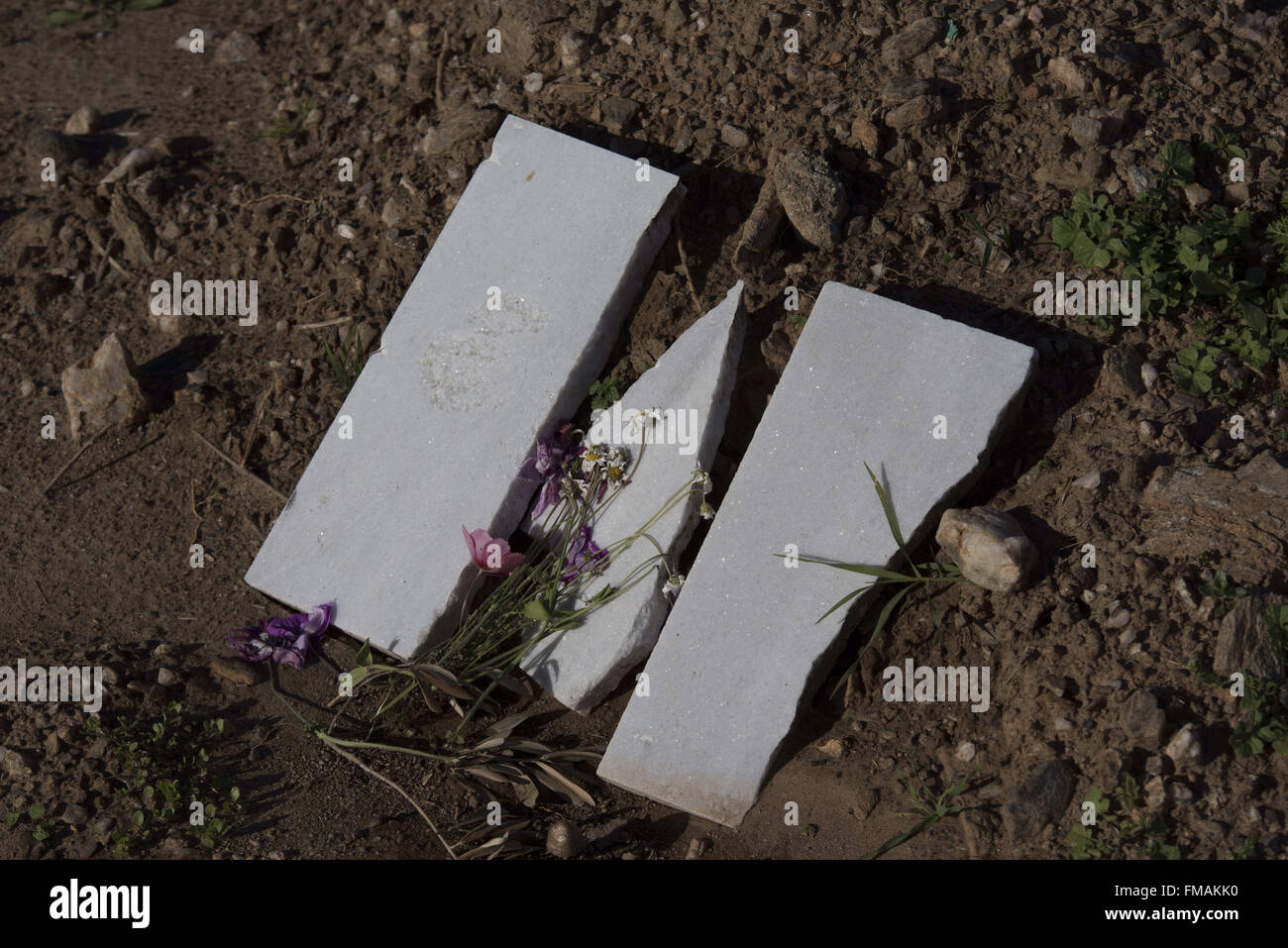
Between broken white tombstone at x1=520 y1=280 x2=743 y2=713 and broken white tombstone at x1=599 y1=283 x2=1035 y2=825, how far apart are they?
0.39ft

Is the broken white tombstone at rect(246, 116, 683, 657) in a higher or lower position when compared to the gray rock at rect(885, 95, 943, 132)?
lower

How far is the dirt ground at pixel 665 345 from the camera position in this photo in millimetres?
3123

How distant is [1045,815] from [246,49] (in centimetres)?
469

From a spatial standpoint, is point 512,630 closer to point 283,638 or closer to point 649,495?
point 649,495

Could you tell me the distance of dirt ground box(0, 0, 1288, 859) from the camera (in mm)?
3123

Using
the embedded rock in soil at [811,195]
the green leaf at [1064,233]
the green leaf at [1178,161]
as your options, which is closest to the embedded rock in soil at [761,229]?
the embedded rock in soil at [811,195]

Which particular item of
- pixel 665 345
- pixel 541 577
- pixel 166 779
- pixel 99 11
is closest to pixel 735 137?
pixel 665 345

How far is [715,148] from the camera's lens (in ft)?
13.4

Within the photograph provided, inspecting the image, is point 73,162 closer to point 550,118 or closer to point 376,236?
point 376,236

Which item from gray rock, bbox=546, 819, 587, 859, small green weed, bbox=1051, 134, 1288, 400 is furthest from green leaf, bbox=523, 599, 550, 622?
small green weed, bbox=1051, 134, 1288, 400

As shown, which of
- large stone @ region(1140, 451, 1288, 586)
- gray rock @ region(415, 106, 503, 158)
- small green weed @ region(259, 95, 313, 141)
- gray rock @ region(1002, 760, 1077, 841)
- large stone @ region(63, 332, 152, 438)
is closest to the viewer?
gray rock @ region(1002, 760, 1077, 841)

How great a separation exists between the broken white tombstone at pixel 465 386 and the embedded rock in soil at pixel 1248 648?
205 centimetres

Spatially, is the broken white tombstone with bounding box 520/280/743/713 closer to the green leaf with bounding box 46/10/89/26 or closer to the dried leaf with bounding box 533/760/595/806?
the dried leaf with bounding box 533/760/595/806

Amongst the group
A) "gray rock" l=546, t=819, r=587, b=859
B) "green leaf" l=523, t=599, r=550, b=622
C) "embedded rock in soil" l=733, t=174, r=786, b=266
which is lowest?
"gray rock" l=546, t=819, r=587, b=859
